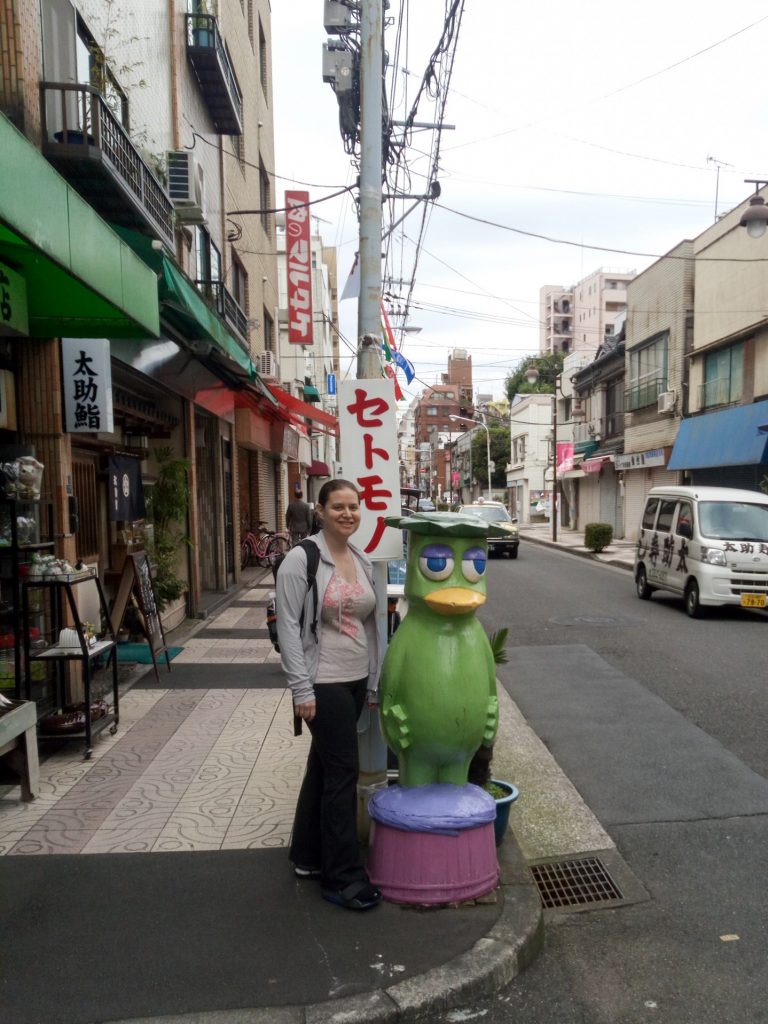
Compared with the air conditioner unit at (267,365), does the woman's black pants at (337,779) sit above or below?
below

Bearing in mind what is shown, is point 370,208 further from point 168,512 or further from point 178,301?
point 168,512

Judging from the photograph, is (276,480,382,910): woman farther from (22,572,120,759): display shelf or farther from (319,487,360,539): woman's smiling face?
(22,572,120,759): display shelf

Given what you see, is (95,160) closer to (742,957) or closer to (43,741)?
(43,741)

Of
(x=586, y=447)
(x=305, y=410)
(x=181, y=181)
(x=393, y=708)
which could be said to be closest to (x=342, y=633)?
(x=393, y=708)

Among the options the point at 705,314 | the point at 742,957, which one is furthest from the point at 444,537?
the point at 705,314

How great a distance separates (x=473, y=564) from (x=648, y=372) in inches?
973

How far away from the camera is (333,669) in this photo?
339 cm

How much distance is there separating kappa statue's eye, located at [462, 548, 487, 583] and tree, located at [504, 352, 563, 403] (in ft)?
194

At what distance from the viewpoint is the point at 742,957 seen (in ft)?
10.5

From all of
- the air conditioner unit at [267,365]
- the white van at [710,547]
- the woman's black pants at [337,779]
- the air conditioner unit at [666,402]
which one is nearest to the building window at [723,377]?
the air conditioner unit at [666,402]

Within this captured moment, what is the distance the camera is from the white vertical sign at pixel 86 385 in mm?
6324

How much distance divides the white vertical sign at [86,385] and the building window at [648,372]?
70.5 ft

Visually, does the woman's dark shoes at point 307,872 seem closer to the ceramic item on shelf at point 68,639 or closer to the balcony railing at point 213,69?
the ceramic item on shelf at point 68,639

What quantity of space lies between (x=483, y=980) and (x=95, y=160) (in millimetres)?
6819
